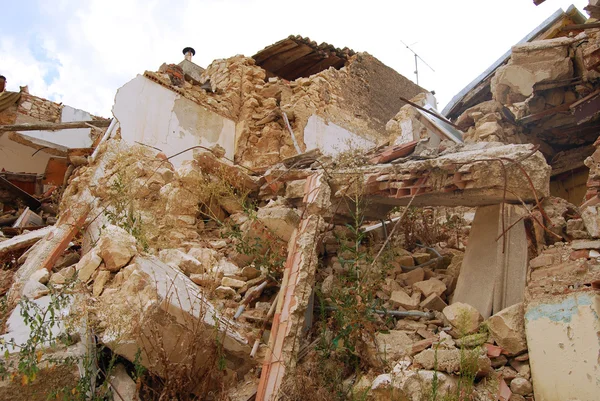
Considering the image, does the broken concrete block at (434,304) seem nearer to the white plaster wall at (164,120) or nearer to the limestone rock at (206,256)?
the limestone rock at (206,256)

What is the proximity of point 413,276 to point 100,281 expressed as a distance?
127 inches

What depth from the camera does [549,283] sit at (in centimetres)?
390

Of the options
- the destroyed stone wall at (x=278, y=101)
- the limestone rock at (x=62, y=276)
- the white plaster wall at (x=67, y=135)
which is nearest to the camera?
the limestone rock at (x=62, y=276)

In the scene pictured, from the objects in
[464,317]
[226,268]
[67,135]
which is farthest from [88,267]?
[67,135]

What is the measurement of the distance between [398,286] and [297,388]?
175 cm

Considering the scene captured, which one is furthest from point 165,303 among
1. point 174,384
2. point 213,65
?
point 213,65

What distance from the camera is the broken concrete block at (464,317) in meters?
4.05

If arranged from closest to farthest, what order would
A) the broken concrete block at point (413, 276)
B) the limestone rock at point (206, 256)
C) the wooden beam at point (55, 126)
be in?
the broken concrete block at point (413, 276)
the limestone rock at point (206, 256)
the wooden beam at point (55, 126)

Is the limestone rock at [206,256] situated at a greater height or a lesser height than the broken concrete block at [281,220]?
lesser

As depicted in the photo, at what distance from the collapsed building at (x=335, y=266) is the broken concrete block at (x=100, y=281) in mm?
13

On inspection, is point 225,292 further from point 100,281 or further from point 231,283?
point 100,281

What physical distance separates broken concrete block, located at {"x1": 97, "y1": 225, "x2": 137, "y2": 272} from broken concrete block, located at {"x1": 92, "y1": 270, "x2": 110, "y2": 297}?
0.27 feet

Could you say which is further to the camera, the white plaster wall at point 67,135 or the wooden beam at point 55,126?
the white plaster wall at point 67,135

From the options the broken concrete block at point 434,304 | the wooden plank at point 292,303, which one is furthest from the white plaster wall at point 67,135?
the broken concrete block at point 434,304
